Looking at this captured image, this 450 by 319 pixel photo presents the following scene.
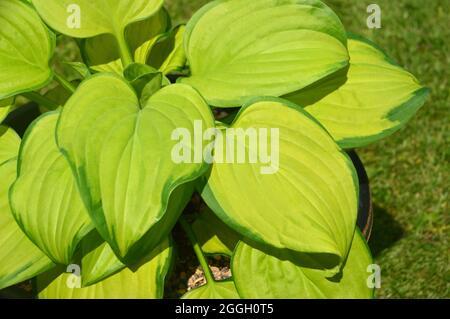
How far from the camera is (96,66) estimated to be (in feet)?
4.32

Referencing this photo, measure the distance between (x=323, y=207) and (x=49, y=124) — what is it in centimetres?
46

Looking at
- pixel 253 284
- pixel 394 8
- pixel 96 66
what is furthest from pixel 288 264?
pixel 394 8

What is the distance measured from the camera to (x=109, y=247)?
1119 mm

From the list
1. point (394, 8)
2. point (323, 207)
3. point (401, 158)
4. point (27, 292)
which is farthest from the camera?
point (394, 8)

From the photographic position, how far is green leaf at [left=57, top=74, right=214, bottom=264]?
958 millimetres

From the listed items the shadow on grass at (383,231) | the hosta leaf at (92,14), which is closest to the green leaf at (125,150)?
the hosta leaf at (92,14)

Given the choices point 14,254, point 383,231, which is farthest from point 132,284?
point 383,231

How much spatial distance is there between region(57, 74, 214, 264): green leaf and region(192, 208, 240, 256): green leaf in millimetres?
229

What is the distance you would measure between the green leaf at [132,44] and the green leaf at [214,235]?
327 millimetres

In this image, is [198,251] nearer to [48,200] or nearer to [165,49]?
[48,200]

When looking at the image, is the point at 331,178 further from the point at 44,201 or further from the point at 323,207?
the point at 44,201

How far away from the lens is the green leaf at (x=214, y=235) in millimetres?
1261

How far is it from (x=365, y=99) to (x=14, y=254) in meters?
0.64

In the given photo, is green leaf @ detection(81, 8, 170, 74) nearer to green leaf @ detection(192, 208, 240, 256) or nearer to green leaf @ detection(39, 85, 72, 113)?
green leaf @ detection(39, 85, 72, 113)
